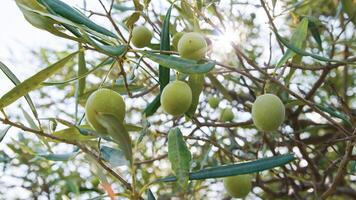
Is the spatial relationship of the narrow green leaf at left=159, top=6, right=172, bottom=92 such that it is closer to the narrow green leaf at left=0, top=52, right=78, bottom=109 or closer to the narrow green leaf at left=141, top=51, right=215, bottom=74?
the narrow green leaf at left=141, top=51, right=215, bottom=74

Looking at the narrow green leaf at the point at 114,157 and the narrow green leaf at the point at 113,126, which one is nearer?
the narrow green leaf at the point at 113,126

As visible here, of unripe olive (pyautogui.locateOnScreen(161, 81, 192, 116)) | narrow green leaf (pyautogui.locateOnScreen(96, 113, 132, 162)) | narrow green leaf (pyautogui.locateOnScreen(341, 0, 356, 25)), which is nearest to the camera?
narrow green leaf (pyautogui.locateOnScreen(96, 113, 132, 162))

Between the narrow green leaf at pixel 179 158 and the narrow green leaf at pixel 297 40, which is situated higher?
the narrow green leaf at pixel 297 40

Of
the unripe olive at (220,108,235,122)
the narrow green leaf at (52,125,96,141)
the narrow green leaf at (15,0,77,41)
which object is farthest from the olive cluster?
the unripe olive at (220,108,235,122)

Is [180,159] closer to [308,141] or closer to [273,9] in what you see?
[273,9]

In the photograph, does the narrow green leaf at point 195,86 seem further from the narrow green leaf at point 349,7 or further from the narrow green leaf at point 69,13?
the narrow green leaf at point 349,7

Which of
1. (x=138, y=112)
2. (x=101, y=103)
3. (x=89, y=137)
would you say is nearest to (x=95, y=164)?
(x=89, y=137)

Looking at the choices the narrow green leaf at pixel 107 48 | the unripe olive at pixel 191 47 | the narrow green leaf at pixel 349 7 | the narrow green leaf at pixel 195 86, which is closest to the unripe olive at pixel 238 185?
the narrow green leaf at pixel 195 86

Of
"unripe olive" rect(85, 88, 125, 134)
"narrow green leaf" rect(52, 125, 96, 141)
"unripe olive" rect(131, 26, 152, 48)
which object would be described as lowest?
"unripe olive" rect(85, 88, 125, 134)
